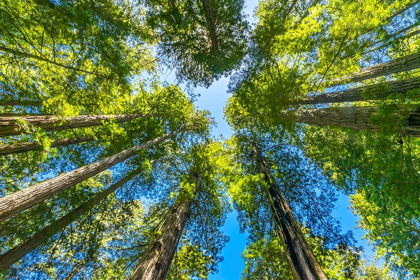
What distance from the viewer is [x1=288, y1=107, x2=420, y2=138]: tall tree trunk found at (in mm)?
2455

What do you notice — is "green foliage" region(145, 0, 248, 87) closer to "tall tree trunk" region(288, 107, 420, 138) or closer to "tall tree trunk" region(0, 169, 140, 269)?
"tall tree trunk" region(288, 107, 420, 138)

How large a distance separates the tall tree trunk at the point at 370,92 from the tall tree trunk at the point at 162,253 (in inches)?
172

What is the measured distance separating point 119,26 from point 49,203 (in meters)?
5.41

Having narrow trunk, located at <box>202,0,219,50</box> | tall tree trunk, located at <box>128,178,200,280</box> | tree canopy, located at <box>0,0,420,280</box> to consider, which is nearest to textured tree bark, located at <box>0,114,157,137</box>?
tree canopy, located at <box>0,0,420,280</box>

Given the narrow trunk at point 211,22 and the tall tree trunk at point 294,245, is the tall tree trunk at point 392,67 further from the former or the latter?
the narrow trunk at point 211,22

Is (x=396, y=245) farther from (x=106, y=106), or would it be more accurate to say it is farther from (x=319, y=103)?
(x=106, y=106)

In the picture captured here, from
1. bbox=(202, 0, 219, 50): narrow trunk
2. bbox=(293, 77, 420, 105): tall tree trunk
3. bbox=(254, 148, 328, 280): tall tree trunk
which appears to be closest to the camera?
bbox=(293, 77, 420, 105): tall tree trunk

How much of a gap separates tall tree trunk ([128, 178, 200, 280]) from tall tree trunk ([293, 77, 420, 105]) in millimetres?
4365

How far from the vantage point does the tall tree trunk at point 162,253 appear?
2682 millimetres

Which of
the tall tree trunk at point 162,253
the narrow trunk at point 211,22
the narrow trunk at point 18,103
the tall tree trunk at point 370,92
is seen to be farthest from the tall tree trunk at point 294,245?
the narrow trunk at point 18,103

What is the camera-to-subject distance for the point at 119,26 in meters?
5.01

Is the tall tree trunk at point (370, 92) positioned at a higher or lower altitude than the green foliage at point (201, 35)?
lower

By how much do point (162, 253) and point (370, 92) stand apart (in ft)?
14.6

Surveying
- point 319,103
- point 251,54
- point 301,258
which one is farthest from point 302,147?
point 301,258
